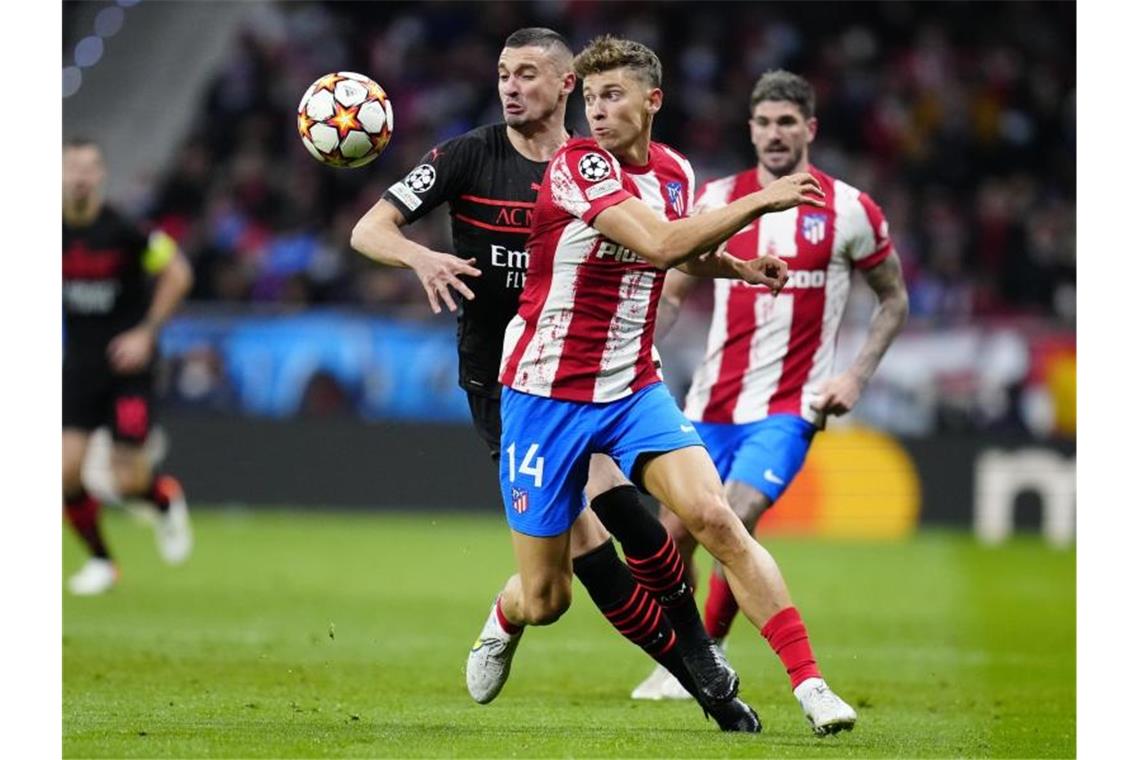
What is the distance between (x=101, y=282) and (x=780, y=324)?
5651 millimetres

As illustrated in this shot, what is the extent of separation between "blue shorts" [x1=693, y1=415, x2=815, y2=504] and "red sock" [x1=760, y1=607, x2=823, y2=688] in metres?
1.66

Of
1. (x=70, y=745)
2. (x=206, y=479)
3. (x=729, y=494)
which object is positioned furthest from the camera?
(x=206, y=479)

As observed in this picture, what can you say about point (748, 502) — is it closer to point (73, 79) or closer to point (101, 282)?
point (101, 282)

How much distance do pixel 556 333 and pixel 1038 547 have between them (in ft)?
37.1

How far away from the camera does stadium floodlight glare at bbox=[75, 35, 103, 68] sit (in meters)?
21.7

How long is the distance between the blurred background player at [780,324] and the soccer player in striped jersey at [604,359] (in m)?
1.43

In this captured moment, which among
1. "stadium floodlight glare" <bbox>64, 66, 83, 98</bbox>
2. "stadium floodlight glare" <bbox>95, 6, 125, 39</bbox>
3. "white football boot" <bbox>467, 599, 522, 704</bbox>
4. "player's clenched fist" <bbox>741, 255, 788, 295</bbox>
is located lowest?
"white football boot" <bbox>467, 599, 522, 704</bbox>

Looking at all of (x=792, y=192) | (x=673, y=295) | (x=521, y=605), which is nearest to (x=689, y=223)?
(x=792, y=192)

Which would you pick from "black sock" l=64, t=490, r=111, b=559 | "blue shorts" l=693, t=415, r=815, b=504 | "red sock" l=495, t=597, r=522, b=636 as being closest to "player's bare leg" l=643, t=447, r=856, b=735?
"red sock" l=495, t=597, r=522, b=636

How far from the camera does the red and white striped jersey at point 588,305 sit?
20.7 feet

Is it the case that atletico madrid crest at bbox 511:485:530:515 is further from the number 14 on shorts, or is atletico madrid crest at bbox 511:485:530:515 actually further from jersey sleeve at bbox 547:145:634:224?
jersey sleeve at bbox 547:145:634:224

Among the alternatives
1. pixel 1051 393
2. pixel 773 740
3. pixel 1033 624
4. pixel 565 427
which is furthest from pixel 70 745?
pixel 1051 393

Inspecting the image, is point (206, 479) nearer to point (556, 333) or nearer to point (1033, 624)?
point (1033, 624)
